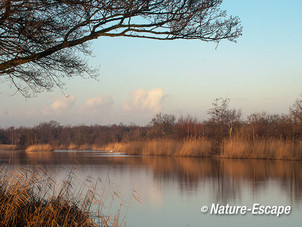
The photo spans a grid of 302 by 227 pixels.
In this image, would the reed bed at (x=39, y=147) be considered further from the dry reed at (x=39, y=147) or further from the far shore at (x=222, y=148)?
the far shore at (x=222, y=148)

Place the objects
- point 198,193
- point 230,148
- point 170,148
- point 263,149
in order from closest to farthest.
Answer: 1. point 198,193
2. point 263,149
3. point 230,148
4. point 170,148

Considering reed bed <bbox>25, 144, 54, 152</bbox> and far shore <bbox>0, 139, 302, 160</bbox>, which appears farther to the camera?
reed bed <bbox>25, 144, 54, 152</bbox>

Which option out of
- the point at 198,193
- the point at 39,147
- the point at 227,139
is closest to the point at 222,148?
the point at 227,139

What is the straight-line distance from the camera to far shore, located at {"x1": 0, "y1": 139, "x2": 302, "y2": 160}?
16.2 m

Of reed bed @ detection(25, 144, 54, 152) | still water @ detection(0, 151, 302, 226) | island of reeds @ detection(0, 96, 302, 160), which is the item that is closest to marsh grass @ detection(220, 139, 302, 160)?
island of reeds @ detection(0, 96, 302, 160)

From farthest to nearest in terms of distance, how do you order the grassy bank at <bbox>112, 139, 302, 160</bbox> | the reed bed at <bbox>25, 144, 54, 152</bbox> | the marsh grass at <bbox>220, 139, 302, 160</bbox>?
the reed bed at <bbox>25, 144, 54, 152</bbox>, the grassy bank at <bbox>112, 139, 302, 160</bbox>, the marsh grass at <bbox>220, 139, 302, 160</bbox>

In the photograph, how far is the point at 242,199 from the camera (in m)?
7.62

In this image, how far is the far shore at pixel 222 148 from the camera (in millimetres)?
16212

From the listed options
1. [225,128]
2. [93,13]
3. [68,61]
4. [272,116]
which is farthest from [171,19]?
[272,116]

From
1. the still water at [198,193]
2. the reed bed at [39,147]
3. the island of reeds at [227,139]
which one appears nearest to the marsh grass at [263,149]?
the island of reeds at [227,139]

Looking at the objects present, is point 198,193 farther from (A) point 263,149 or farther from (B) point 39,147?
(B) point 39,147

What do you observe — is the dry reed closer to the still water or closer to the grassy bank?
the grassy bank

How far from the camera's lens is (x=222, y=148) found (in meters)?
18.4

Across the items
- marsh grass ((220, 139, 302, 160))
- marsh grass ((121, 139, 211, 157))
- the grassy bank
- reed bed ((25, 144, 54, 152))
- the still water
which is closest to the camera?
the still water
